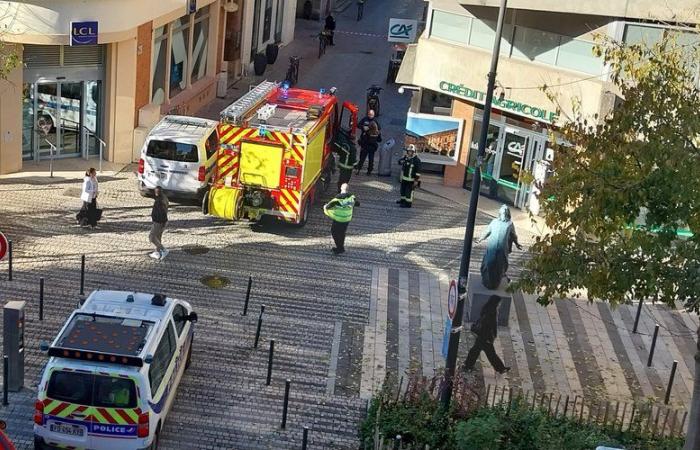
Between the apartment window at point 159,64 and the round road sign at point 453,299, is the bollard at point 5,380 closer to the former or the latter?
the round road sign at point 453,299

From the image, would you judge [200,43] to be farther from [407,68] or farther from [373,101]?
[407,68]

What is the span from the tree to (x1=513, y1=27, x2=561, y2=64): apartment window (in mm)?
11813

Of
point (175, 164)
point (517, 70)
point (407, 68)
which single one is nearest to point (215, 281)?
point (175, 164)

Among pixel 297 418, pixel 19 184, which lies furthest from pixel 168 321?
pixel 19 184

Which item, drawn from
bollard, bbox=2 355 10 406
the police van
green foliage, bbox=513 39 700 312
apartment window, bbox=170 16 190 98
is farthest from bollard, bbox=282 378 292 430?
apartment window, bbox=170 16 190 98

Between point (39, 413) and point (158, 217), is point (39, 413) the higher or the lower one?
the lower one

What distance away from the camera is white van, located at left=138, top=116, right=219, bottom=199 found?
2286 centimetres

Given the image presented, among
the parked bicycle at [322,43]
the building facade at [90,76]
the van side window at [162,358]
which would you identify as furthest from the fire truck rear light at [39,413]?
the parked bicycle at [322,43]

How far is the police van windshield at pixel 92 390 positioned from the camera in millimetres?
12273

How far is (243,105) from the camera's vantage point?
22172 millimetres

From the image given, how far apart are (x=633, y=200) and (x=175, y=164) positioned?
13.1m

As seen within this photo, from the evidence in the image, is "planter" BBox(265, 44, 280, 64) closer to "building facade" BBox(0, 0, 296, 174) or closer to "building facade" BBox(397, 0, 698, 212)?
"building facade" BBox(0, 0, 296, 174)

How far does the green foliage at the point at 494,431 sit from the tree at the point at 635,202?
5.06 feet

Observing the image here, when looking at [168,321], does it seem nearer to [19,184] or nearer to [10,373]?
[10,373]
